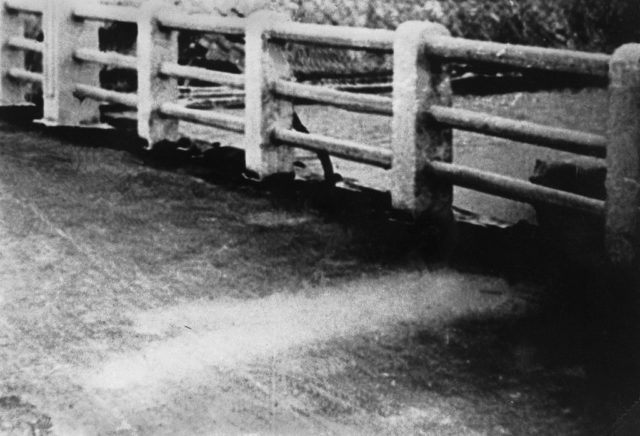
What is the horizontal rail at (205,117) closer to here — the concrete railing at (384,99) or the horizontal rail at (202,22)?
the concrete railing at (384,99)

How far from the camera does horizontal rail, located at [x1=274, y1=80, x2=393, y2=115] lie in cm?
795

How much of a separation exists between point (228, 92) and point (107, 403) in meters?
12.1

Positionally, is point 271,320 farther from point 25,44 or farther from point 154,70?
point 25,44

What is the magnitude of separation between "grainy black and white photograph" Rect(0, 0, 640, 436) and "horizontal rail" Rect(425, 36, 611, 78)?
0.7 inches

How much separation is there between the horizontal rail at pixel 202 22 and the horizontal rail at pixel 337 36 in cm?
50

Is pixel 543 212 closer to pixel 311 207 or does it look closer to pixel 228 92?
pixel 311 207

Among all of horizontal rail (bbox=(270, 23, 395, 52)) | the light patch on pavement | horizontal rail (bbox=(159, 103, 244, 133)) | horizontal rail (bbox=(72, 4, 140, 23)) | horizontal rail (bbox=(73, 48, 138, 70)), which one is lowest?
the light patch on pavement

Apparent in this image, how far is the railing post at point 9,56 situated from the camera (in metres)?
13.6

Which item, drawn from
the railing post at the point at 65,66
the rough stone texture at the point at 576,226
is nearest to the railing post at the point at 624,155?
the rough stone texture at the point at 576,226

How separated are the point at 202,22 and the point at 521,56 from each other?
3768 mm

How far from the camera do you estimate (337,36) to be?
8289 mm

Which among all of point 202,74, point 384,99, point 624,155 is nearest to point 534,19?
point 202,74

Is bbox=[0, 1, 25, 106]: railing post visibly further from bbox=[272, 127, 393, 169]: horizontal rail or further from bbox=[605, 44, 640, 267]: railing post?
bbox=[605, 44, 640, 267]: railing post

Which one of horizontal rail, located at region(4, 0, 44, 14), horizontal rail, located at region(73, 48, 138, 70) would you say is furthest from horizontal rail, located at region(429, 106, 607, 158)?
horizontal rail, located at region(4, 0, 44, 14)
